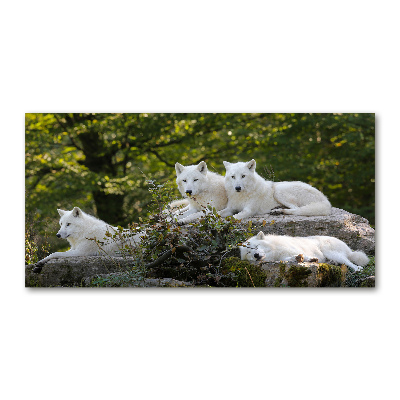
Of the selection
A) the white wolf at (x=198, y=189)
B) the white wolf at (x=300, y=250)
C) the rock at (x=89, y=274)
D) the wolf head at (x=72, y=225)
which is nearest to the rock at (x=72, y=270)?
the rock at (x=89, y=274)

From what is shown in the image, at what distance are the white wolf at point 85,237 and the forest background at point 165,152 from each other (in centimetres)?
244

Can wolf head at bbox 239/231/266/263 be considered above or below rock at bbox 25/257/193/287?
above

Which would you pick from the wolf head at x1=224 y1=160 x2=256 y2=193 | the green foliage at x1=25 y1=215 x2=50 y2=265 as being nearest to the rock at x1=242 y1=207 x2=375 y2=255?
the wolf head at x1=224 y1=160 x2=256 y2=193

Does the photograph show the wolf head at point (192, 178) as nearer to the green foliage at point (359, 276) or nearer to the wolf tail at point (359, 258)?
the wolf tail at point (359, 258)

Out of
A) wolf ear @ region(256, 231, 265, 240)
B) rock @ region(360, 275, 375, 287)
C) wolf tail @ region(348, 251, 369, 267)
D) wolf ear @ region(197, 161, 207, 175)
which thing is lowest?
rock @ region(360, 275, 375, 287)

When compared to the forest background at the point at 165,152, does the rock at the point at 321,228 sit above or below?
below

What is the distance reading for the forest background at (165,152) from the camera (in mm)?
10195

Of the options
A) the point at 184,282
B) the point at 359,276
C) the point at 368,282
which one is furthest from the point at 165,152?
the point at 368,282

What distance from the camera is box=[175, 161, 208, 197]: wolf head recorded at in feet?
24.5

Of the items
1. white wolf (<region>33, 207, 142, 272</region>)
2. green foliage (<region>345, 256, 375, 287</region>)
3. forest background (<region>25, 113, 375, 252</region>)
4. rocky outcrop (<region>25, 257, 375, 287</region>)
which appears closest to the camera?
rocky outcrop (<region>25, 257, 375, 287</region>)

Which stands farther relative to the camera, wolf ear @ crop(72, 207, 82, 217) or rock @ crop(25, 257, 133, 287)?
wolf ear @ crop(72, 207, 82, 217)

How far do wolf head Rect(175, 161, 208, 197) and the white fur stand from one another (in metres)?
0.97

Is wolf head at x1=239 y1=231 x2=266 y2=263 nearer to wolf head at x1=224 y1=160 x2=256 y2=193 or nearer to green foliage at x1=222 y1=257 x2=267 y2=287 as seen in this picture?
green foliage at x1=222 y1=257 x2=267 y2=287

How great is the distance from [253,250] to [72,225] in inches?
91.0
